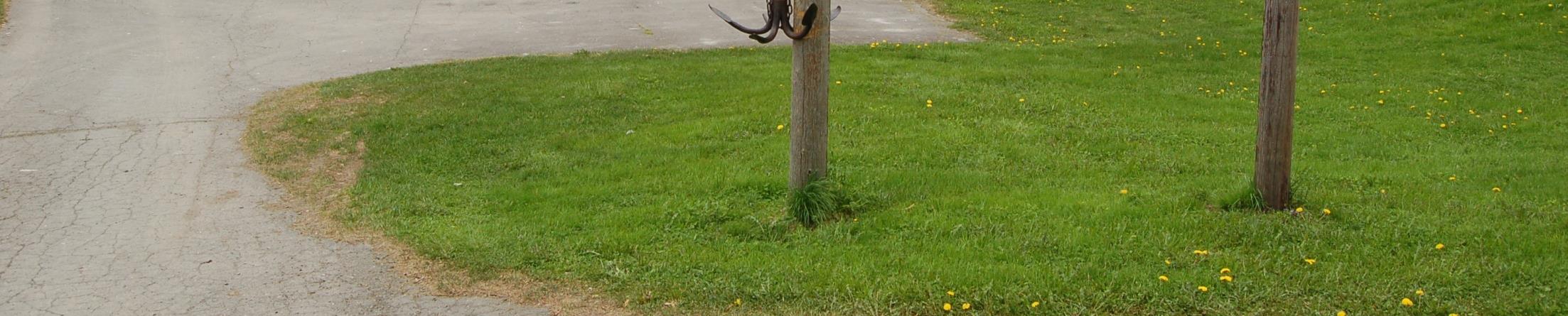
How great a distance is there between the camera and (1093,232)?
5973mm

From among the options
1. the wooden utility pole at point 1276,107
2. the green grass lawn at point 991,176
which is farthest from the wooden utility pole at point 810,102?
the wooden utility pole at point 1276,107

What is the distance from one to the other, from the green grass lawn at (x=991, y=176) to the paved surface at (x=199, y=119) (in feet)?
1.60

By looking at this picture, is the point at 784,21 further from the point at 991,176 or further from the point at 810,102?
the point at 991,176

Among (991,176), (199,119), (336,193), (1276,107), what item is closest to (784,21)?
(991,176)

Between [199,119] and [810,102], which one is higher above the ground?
[810,102]

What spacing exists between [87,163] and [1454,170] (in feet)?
26.6

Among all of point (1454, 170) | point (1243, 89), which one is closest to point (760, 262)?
point (1454, 170)

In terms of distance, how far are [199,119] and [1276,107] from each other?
A: 740 centimetres

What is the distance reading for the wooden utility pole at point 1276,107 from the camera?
6.20 m

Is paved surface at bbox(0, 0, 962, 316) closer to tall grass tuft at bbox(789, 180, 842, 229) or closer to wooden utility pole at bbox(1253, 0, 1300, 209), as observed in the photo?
tall grass tuft at bbox(789, 180, 842, 229)

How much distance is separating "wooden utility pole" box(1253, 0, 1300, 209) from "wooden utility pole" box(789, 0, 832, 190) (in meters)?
2.08

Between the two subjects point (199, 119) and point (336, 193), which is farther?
point (199, 119)

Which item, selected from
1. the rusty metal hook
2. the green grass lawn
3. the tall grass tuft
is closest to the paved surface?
the green grass lawn

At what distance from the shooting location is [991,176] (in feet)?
24.0
